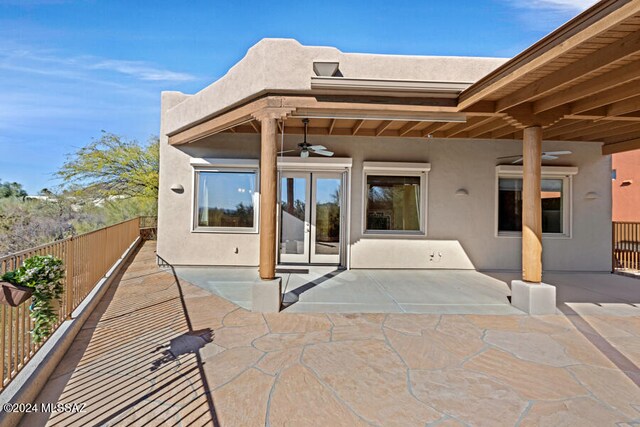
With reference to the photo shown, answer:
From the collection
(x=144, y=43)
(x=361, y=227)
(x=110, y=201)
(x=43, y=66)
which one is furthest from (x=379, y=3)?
(x=43, y=66)

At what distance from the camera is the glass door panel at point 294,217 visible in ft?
24.8

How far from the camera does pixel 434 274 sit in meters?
6.92

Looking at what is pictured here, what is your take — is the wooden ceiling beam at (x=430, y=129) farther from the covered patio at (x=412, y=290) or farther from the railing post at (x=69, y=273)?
the railing post at (x=69, y=273)

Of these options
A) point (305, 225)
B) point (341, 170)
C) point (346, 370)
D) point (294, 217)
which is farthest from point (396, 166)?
point (346, 370)

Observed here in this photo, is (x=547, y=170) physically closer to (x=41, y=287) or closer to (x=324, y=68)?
(x=324, y=68)

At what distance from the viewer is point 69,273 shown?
3727mm

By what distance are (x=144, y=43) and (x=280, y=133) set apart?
7418mm

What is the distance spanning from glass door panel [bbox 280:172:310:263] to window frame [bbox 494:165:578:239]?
459 cm

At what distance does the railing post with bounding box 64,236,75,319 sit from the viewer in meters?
3.58

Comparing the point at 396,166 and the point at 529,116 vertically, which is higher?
the point at 529,116

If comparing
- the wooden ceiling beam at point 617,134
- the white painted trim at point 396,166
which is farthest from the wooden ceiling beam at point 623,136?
the white painted trim at point 396,166

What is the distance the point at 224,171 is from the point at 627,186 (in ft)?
50.5

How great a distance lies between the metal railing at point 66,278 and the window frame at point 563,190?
8172 mm

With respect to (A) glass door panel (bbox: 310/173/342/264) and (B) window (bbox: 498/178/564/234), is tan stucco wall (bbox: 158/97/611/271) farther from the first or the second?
(A) glass door panel (bbox: 310/173/342/264)
